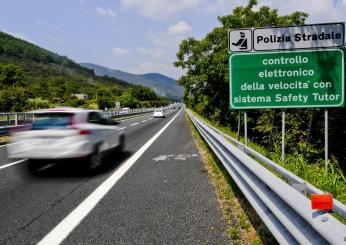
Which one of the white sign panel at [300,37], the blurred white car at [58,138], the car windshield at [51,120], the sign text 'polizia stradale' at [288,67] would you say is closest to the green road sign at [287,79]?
the sign text 'polizia stradale' at [288,67]

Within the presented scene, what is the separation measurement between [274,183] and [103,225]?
90.3 inches

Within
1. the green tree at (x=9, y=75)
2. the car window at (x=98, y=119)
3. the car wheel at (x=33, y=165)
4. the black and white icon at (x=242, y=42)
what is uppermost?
the green tree at (x=9, y=75)

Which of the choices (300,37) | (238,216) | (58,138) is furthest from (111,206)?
(300,37)

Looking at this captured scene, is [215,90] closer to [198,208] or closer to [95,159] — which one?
[95,159]

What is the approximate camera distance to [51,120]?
7.65 meters

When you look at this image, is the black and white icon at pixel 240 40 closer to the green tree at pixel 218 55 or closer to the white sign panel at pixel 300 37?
the white sign panel at pixel 300 37

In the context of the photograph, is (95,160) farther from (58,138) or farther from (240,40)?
(240,40)

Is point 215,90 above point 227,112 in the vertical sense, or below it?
above

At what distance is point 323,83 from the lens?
757cm

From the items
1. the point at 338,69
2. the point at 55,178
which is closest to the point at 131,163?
the point at 55,178

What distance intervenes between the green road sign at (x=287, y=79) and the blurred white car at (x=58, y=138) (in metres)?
3.53

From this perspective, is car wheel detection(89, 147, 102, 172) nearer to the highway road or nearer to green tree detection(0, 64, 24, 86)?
the highway road

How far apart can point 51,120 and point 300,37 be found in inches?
232

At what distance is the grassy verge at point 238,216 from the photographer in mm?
3836
